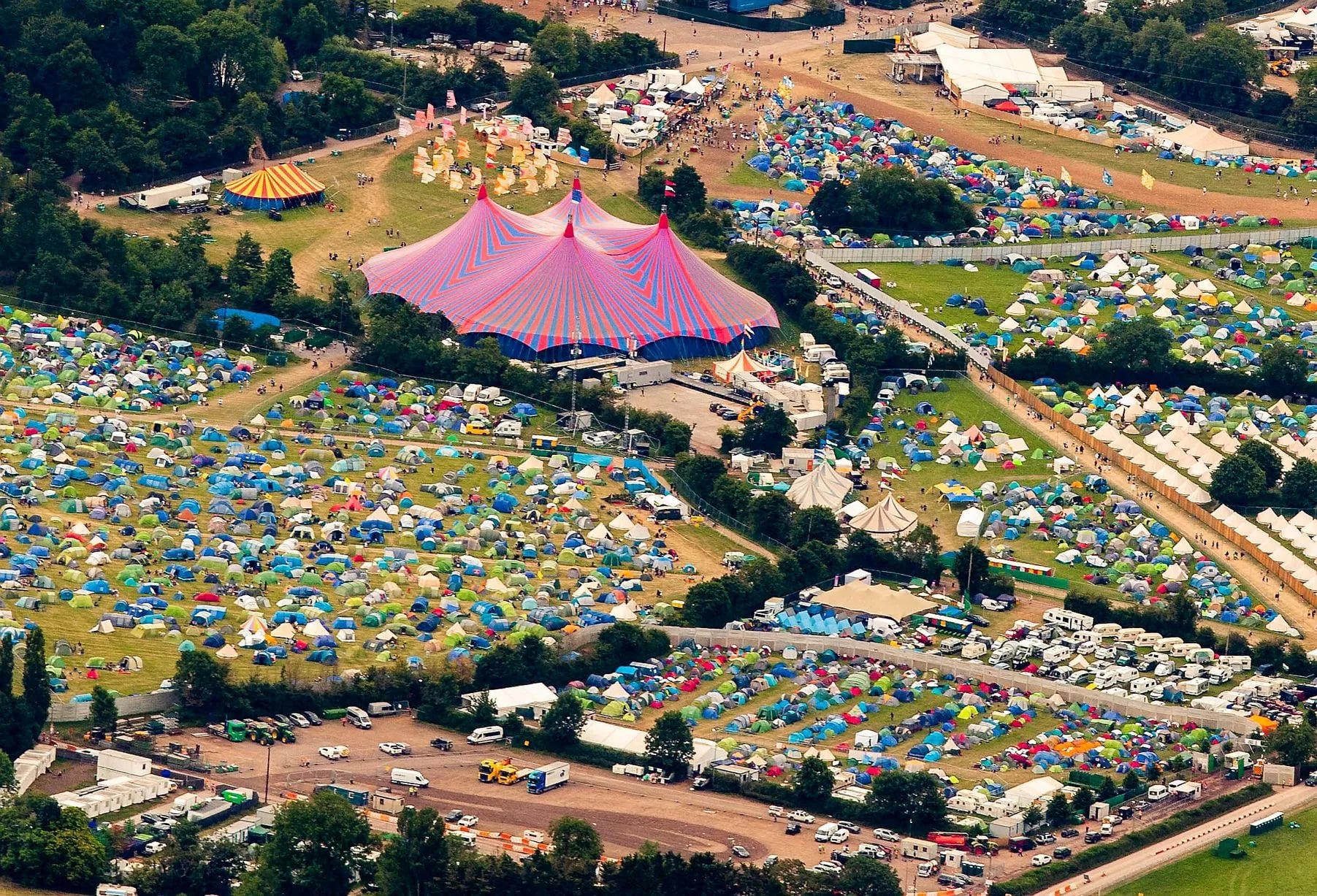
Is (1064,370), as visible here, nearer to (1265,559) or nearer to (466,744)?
(1265,559)

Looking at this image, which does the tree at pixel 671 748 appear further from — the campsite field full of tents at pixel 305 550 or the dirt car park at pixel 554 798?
the campsite field full of tents at pixel 305 550

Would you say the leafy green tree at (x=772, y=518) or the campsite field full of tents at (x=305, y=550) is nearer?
the campsite field full of tents at (x=305, y=550)

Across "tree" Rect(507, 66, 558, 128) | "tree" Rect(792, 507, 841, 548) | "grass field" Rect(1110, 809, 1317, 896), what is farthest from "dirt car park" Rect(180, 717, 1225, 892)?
"tree" Rect(507, 66, 558, 128)

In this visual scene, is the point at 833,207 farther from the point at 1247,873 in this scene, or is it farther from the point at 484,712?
the point at 1247,873

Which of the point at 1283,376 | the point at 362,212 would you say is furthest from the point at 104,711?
the point at 1283,376

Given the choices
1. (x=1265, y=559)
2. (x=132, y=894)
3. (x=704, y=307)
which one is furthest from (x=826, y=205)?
(x=132, y=894)

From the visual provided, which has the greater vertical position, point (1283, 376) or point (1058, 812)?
point (1283, 376)

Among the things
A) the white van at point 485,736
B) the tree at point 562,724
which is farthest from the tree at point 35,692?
the tree at point 562,724

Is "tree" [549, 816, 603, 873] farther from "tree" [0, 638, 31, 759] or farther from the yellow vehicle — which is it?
"tree" [0, 638, 31, 759]
